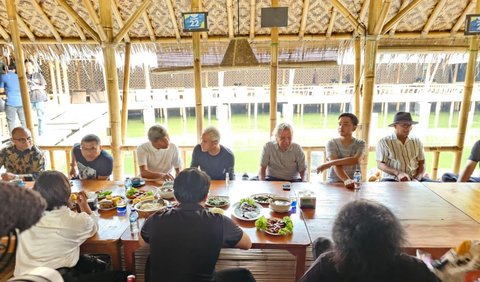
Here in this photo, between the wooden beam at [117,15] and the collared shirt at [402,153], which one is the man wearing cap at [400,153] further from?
the wooden beam at [117,15]

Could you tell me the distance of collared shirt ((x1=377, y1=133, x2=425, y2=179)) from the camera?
385 cm

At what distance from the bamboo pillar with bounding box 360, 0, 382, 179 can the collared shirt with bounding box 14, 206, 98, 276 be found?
392 cm

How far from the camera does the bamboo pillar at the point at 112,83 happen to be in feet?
14.2

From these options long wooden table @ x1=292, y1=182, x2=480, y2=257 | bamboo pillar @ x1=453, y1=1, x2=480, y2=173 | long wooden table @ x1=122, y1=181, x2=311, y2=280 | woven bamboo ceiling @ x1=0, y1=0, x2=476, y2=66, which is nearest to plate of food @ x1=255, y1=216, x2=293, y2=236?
long wooden table @ x1=122, y1=181, x2=311, y2=280

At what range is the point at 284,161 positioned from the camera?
3.74 m

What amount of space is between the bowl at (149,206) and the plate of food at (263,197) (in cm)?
77

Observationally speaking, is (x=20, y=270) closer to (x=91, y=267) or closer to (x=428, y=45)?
(x=91, y=267)

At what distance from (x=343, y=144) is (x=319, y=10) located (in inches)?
97.2

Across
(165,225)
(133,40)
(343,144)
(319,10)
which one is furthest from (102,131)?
(165,225)

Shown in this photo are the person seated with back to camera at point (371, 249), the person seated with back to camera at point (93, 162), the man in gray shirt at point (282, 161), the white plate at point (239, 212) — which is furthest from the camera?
the man in gray shirt at point (282, 161)

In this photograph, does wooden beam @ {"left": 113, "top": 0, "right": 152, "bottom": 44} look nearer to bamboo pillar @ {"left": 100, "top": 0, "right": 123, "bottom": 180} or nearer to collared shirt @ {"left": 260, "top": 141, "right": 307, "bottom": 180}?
bamboo pillar @ {"left": 100, "top": 0, "right": 123, "bottom": 180}

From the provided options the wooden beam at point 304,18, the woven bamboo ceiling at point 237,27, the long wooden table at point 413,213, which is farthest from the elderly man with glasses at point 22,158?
the wooden beam at point 304,18

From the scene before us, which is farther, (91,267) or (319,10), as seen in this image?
(319,10)

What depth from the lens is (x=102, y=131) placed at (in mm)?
11477
